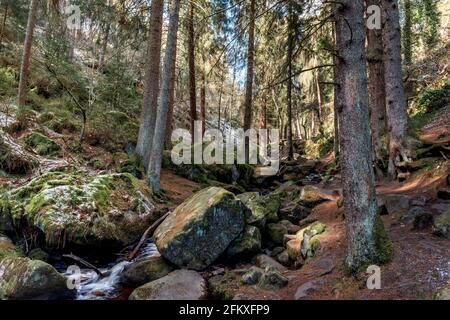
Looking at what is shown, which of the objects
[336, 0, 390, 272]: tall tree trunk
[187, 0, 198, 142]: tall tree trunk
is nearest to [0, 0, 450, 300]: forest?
[336, 0, 390, 272]: tall tree trunk

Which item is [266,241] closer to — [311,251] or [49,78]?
[311,251]

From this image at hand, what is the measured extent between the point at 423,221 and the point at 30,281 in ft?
19.4

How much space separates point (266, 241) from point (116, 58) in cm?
1155

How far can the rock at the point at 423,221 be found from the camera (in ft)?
18.1

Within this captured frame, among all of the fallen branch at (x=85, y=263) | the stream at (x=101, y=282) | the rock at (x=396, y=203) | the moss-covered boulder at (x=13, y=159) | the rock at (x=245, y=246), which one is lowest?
the stream at (x=101, y=282)

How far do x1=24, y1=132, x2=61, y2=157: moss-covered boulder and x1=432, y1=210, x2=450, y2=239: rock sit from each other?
31.2 feet

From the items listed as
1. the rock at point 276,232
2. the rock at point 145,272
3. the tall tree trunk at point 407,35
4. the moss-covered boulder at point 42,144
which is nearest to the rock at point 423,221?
the rock at point 276,232

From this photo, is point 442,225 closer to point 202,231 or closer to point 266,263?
point 266,263

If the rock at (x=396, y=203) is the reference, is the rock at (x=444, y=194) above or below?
above

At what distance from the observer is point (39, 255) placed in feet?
20.5

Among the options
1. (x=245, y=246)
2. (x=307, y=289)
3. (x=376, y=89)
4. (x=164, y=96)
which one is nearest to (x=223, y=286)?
(x=245, y=246)

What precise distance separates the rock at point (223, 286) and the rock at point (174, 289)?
0.44ft

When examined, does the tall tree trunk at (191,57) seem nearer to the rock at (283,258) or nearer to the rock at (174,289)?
the rock at (283,258)
